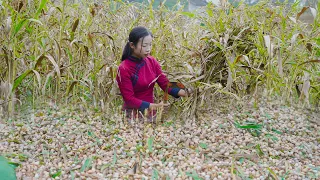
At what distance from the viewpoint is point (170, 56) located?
199 cm

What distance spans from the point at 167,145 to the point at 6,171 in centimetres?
59

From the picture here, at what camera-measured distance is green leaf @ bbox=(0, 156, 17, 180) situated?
122 cm

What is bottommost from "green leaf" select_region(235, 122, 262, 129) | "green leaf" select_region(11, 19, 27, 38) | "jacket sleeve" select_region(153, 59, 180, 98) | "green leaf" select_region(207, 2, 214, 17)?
"green leaf" select_region(235, 122, 262, 129)

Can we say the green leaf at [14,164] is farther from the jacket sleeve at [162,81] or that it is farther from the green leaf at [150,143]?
the jacket sleeve at [162,81]

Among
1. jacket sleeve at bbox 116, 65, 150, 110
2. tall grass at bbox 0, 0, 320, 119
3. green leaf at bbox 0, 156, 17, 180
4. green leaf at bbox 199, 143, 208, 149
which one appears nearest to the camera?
green leaf at bbox 0, 156, 17, 180

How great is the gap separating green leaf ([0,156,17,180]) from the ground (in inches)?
0.9

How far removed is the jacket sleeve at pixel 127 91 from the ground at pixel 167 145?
10 cm

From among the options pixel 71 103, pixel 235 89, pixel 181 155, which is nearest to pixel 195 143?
pixel 181 155

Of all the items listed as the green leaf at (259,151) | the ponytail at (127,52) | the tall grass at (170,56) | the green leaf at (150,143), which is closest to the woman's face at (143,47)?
the ponytail at (127,52)

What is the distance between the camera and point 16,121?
1605 millimetres

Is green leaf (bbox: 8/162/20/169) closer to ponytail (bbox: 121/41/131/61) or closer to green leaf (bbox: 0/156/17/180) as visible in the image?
green leaf (bbox: 0/156/17/180)

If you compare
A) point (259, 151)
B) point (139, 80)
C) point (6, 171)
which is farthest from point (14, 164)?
point (259, 151)

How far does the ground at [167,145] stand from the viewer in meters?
1.30

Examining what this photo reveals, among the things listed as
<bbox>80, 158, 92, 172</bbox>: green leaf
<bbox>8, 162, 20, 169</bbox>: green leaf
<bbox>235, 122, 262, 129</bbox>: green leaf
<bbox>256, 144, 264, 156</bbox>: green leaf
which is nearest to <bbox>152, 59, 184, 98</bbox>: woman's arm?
<bbox>235, 122, 262, 129</bbox>: green leaf
